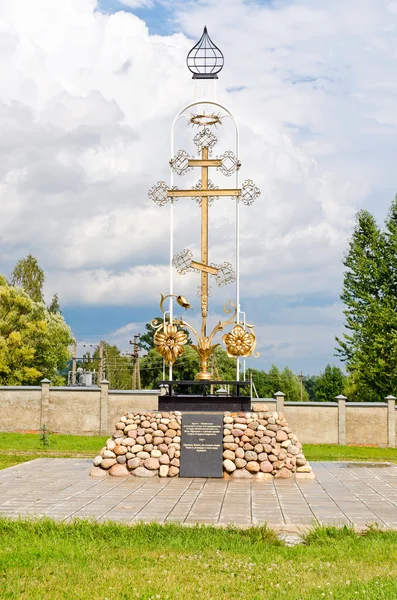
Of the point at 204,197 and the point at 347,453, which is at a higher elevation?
the point at 204,197

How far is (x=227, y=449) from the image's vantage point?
10.8 m

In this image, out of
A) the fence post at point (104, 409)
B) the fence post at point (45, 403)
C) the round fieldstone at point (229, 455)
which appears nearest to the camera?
the round fieldstone at point (229, 455)

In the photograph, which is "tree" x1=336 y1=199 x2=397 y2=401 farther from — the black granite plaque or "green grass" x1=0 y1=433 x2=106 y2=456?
the black granite plaque

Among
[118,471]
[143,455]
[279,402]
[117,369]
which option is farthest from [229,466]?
[117,369]

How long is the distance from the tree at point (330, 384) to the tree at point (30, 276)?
56.9 feet

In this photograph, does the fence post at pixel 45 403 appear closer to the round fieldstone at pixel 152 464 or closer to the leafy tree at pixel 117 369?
the round fieldstone at pixel 152 464

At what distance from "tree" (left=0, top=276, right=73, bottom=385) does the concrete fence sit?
23.3 feet

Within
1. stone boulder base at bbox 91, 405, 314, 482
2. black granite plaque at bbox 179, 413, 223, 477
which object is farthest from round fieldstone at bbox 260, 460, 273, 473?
black granite plaque at bbox 179, 413, 223, 477

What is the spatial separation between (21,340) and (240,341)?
21698mm

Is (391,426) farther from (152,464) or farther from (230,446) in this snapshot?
(152,464)

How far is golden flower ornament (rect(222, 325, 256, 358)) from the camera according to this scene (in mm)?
11617

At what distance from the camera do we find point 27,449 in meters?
17.9

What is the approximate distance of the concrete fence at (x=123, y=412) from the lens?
74.9 ft

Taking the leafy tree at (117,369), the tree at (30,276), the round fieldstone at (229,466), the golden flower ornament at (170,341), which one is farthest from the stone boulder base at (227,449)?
the leafy tree at (117,369)
